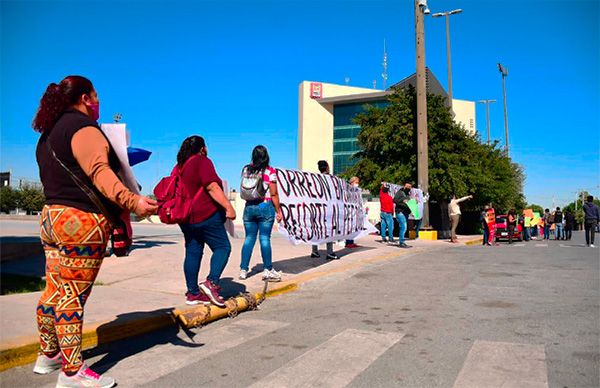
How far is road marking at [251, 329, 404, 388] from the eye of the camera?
9.52 feet

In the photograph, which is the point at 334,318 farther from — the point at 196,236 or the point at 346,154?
the point at 346,154

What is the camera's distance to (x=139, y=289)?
5801mm

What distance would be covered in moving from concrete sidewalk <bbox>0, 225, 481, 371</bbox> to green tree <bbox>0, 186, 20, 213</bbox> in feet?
288

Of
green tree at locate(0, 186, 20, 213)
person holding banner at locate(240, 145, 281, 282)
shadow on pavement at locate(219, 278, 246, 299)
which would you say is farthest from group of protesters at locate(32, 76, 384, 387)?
green tree at locate(0, 186, 20, 213)

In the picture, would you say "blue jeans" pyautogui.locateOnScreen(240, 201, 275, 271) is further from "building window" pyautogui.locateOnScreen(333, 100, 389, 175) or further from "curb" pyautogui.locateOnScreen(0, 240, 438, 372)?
"building window" pyautogui.locateOnScreen(333, 100, 389, 175)

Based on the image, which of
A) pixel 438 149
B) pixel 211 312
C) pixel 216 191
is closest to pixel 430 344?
pixel 211 312

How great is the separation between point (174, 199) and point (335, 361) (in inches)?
83.9

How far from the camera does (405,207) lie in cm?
1345

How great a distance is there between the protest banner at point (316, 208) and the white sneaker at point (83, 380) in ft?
13.8

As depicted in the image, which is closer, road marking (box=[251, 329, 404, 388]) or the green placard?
→ road marking (box=[251, 329, 404, 388])

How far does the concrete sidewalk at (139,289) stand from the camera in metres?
3.71

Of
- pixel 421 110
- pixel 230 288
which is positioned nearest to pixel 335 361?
pixel 230 288

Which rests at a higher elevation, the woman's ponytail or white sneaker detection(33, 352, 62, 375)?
the woman's ponytail

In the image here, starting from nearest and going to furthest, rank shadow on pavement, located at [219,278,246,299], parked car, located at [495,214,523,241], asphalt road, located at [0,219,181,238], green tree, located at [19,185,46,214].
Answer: shadow on pavement, located at [219,278,246,299], asphalt road, located at [0,219,181,238], parked car, located at [495,214,523,241], green tree, located at [19,185,46,214]
